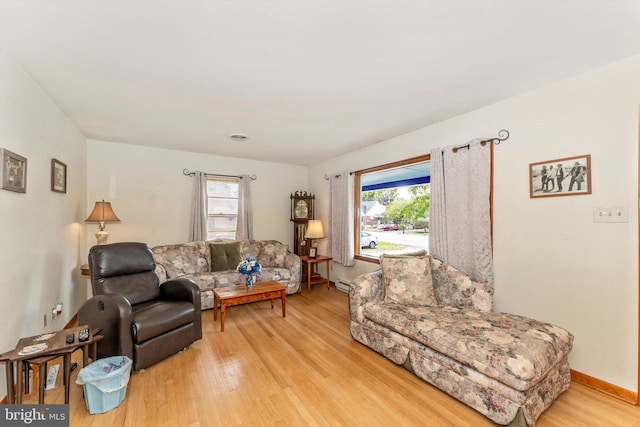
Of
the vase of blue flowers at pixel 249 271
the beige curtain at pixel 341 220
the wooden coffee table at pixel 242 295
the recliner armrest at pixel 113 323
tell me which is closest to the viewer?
the recliner armrest at pixel 113 323

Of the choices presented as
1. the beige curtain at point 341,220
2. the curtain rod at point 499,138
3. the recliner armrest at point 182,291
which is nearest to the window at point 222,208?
the beige curtain at point 341,220

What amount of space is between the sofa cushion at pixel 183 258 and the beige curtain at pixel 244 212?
806 mm

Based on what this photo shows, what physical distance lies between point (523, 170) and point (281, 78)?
2319 millimetres

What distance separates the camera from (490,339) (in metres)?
1.90

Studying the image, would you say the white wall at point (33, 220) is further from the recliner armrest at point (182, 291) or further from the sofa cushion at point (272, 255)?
the sofa cushion at point (272, 255)

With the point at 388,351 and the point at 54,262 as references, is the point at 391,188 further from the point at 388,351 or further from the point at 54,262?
the point at 54,262

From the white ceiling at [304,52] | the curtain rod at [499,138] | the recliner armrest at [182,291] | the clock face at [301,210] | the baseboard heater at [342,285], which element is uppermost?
the white ceiling at [304,52]

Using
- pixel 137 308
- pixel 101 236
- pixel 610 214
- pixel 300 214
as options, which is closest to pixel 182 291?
pixel 137 308

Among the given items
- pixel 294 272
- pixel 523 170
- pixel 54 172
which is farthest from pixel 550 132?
pixel 54 172

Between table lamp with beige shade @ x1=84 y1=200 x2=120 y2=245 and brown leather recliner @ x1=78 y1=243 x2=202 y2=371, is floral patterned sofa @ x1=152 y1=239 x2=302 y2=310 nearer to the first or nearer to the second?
table lamp with beige shade @ x1=84 y1=200 x2=120 y2=245

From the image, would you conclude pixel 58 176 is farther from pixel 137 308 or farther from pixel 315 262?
pixel 315 262

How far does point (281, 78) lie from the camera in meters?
2.17

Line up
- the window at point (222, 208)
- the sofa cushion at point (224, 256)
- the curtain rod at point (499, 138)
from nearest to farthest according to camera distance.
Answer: the curtain rod at point (499, 138) → the sofa cushion at point (224, 256) → the window at point (222, 208)

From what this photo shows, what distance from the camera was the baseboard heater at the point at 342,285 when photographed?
4.76 meters
